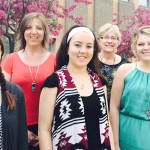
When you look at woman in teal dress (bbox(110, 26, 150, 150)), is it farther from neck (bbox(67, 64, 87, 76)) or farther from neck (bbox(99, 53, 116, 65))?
neck (bbox(99, 53, 116, 65))

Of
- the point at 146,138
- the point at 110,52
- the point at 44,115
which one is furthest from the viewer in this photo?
the point at 110,52

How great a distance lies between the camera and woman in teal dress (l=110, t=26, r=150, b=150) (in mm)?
4070

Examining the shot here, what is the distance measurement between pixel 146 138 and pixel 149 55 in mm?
937

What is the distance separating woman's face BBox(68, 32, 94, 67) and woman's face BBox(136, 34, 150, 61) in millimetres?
804

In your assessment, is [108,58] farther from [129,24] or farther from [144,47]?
[129,24]

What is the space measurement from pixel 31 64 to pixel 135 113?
134cm

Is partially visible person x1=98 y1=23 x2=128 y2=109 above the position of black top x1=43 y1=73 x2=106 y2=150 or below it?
above

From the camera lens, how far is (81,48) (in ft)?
11.9

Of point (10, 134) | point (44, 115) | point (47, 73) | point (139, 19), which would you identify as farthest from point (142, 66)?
point (139, 19)

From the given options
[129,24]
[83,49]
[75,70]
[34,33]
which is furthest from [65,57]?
[129,24]

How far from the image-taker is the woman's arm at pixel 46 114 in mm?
3516

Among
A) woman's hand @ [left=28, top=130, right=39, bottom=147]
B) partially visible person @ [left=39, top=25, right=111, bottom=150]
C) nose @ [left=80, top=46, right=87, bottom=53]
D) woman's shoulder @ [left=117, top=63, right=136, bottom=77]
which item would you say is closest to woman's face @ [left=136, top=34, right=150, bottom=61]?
woman's shoulder @ [left=117, top=63, right=136, bottom=77]

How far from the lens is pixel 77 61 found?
145 inches

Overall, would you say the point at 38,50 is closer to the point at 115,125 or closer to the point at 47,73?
the point at 47,73
